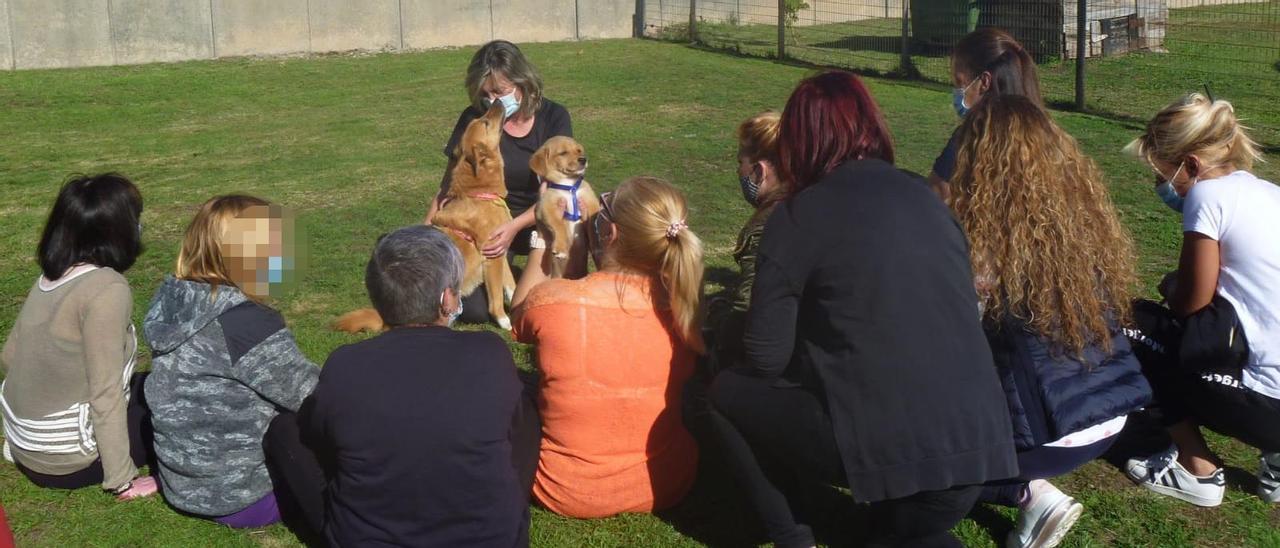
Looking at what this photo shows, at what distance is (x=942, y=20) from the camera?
58.2 feet

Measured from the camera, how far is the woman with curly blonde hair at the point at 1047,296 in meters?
3.57

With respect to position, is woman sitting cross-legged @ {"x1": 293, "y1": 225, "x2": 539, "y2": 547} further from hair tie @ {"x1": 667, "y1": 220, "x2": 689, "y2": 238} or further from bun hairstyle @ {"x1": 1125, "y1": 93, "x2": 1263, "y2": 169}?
bun hairstyle @ {"x1": 1125, "y1": 93, "x2": 1263, "y2": 169}

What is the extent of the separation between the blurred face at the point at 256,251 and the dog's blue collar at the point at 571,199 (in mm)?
2092

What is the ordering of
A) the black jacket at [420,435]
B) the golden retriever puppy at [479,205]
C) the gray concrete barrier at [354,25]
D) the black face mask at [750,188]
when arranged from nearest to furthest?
the black jacket at [420,435]
the black face mask at [750,188]
the golden retriever puppy at [479,205]
the gray concrete barrier at [354,25]

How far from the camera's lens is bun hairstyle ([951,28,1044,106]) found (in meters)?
5.19

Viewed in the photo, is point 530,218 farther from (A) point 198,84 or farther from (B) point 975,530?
(A) point 198,84

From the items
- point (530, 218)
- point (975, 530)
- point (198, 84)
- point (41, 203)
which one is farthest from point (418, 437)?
point (198, 84)

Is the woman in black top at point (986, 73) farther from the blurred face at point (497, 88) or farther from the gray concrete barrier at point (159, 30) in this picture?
the gray concrete barrier at point (159, 30)

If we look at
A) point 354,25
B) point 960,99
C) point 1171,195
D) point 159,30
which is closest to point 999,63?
point 960,99

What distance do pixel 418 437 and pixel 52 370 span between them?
158cm

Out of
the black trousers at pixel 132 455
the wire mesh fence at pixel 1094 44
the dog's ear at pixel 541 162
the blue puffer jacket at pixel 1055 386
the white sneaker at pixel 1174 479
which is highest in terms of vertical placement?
the wire mesh fence at pixel 1094 44

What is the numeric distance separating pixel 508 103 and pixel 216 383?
3080 millimetres

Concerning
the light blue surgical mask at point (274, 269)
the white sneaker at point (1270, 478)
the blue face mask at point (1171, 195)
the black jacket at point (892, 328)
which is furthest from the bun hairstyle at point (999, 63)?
the light blue surgical mask at point (274, 269)

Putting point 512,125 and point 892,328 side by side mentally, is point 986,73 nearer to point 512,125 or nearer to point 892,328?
point 892,328
